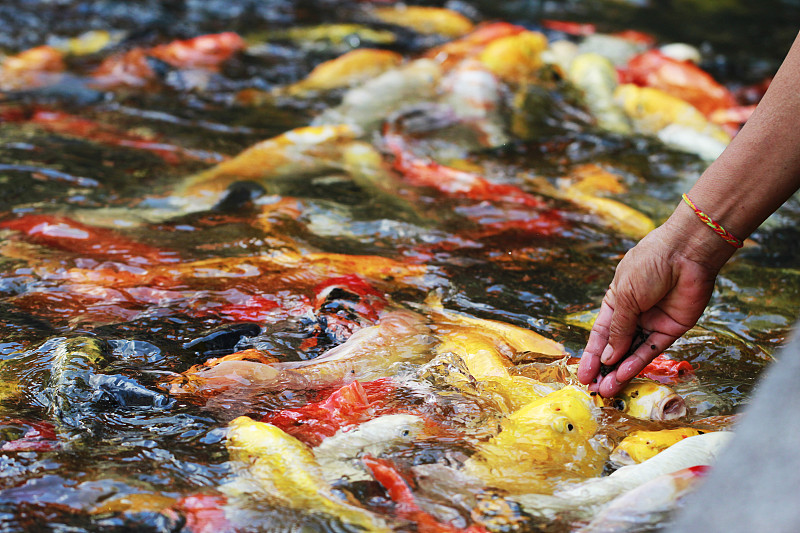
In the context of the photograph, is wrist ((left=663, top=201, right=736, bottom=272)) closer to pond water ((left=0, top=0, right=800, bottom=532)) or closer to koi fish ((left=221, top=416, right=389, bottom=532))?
pond water ((left=0, top=0, right=800, bottom=532))

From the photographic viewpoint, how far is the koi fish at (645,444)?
211 cm

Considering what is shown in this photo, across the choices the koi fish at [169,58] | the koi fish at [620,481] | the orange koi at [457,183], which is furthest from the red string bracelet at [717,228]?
the koi fish at [169,58]

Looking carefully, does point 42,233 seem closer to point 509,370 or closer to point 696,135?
point 509,370

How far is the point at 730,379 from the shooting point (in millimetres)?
2670

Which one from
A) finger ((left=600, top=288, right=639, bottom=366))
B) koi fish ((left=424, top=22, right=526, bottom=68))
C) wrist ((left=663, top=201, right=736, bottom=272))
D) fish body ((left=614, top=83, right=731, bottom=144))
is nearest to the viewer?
wrist ((left=663, top=201, right=736, bottom=272))

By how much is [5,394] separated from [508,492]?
1.59m

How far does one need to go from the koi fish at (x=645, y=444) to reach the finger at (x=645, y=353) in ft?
0.69

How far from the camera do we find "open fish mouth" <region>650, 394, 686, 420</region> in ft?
7.64

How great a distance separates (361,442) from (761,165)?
1320 mm

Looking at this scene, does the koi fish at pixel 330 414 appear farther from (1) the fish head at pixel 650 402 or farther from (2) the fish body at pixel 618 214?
(2) the fish body at pixel 618 214

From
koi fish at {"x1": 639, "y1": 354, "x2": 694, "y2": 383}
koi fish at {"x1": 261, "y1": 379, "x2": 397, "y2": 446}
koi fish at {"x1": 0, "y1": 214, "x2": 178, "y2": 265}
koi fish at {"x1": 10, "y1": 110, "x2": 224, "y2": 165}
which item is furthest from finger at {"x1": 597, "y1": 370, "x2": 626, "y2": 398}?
koi fish at {"x1": 10, "y1": 110, "x2": 224, "y2": 165}

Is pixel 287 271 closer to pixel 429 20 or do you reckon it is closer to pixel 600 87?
pixel 600 87

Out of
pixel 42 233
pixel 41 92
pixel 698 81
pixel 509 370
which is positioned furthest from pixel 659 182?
pixel 41 92

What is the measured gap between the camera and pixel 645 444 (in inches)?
83.8
